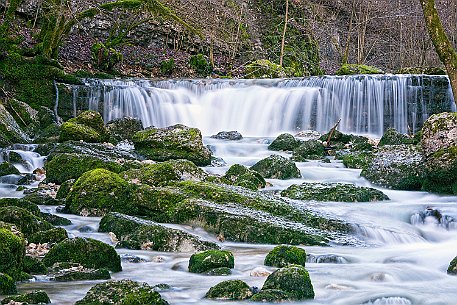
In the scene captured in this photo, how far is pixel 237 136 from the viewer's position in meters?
19.0

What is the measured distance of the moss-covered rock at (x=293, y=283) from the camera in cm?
541

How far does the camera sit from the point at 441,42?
8.47 meters

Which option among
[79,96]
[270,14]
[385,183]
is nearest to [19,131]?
[79,96]

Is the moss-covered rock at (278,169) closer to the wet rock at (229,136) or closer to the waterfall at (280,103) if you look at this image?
the wet rock at (229,136)

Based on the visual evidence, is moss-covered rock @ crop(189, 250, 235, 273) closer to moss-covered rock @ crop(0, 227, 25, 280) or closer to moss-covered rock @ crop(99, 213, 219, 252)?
moss-covered rock @ crop(99, 213, 219, 252)

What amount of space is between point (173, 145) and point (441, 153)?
5.38 m

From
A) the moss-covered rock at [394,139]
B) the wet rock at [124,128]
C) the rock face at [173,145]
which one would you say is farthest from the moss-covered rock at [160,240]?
the moss-covered rock at [394,139]

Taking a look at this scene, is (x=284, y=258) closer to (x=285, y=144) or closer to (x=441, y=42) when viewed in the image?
(x=441, y=42)

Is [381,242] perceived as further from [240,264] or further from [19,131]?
[19,131]

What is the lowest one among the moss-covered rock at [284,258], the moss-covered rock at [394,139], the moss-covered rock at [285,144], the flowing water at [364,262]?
the flowing water at [364,262]

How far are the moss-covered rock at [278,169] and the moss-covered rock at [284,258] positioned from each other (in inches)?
238

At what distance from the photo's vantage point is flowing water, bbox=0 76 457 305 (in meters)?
5.71

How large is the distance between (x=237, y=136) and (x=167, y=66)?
9068 millimetres

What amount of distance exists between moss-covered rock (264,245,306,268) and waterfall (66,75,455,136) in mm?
14153
